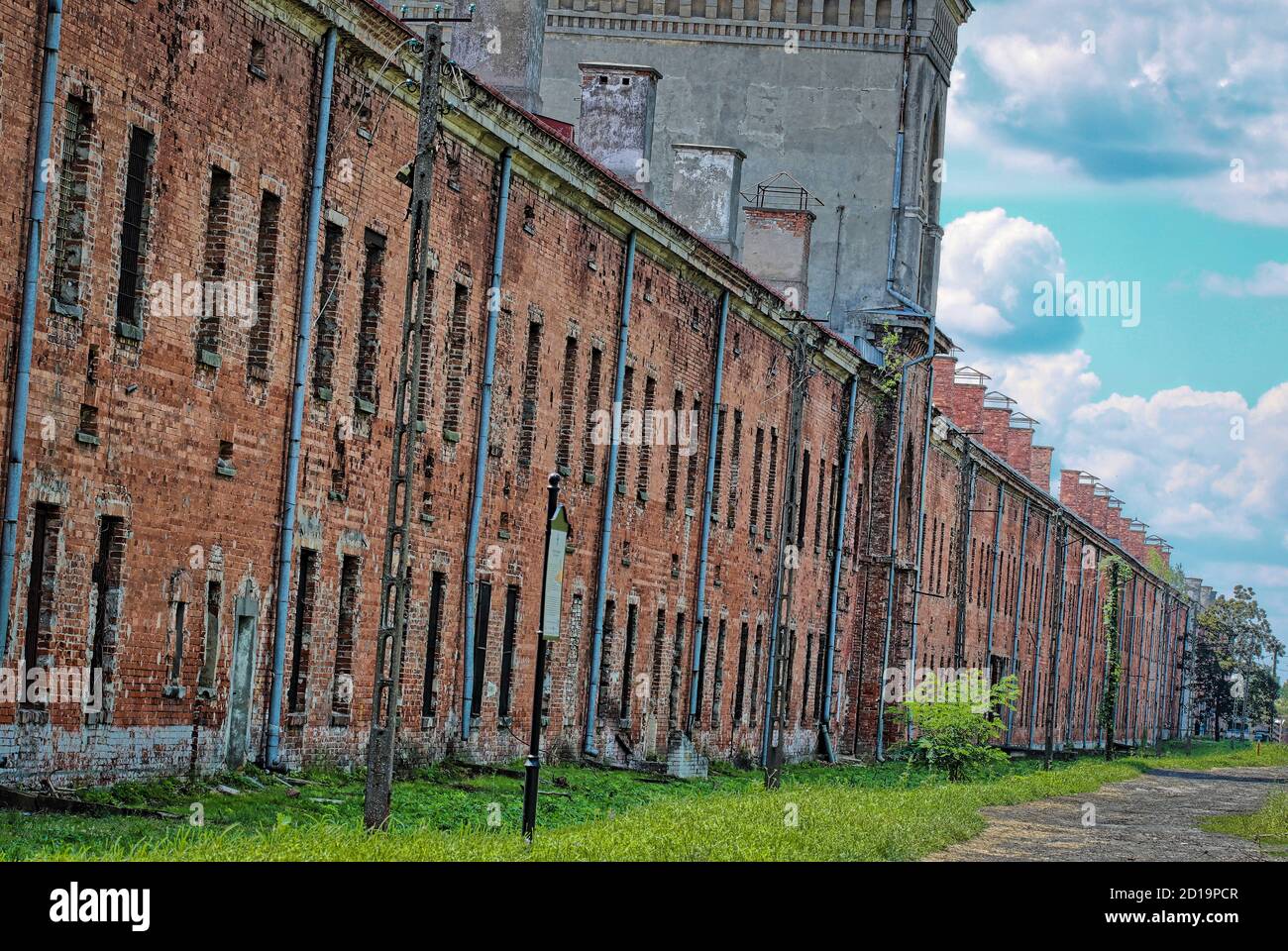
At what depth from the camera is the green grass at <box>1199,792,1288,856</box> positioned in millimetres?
26203

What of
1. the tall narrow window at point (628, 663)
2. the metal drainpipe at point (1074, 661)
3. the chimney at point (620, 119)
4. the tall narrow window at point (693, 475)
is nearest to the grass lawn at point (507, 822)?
the tall narrow window at point (628, 663)

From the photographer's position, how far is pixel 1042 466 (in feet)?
264

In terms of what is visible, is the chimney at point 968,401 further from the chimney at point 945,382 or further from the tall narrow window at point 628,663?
the tall narrow window at point 628,663

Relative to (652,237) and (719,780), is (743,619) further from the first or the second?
(652,237)

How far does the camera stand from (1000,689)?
38469 mm

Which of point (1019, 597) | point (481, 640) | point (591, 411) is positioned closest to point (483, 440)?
point (481, 640)

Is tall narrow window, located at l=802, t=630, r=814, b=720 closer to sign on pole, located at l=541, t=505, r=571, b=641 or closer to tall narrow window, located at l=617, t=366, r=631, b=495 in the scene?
tall narrow window, located at l=617, t=366, r=631, b=495

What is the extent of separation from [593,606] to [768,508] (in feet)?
36.8

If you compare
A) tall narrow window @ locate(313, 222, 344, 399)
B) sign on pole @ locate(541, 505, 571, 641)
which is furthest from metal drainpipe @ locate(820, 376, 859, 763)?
sign on pole @ locate(541, 505, 571, 641)

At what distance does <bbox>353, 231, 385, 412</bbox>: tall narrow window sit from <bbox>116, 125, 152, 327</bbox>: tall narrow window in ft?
15.5

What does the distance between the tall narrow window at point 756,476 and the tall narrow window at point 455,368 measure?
1525 centimetres

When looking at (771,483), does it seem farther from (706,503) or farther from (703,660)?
(703,660)

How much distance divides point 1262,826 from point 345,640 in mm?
14174
